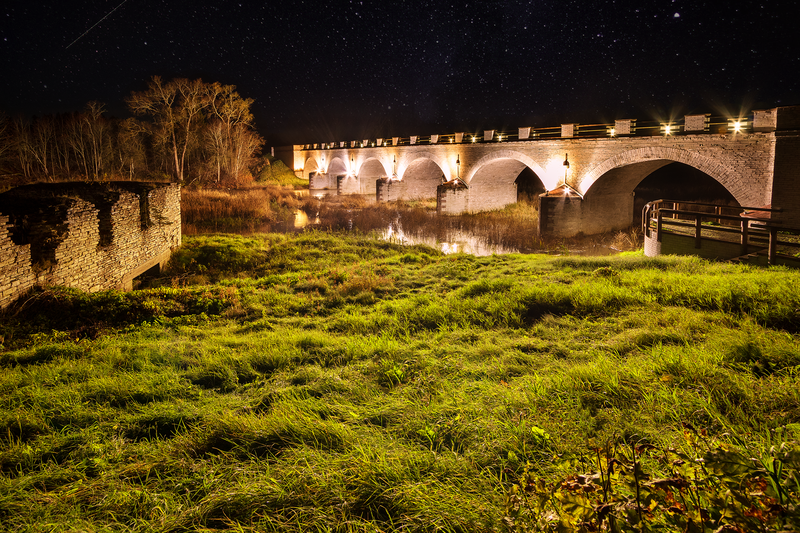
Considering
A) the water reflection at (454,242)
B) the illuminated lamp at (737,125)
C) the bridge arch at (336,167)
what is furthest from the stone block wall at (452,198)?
the bridge arch at (336,167)

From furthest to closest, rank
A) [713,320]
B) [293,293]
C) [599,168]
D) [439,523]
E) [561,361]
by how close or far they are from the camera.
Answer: [599,168] < [293,293] < [713,320] < [561,361] < [439,523]

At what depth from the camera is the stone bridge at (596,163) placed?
1288cm

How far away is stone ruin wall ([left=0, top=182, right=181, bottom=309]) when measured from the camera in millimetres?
7023

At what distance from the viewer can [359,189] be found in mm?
50406

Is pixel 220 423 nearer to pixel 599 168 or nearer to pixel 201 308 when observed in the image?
pixel 201 308

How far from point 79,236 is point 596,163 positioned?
19.5 metres

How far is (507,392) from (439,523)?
5.30 feet

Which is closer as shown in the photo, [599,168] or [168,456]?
[168,456]

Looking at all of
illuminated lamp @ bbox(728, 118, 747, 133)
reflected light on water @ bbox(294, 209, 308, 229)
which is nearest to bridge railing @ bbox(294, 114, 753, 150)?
illuminated lamp @ bbox(728, 118, 747, 133)

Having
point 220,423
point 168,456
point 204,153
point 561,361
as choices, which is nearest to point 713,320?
point 561,361

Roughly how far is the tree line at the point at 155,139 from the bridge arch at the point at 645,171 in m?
27.4

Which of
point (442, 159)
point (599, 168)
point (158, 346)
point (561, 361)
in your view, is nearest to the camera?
point (561, 361)

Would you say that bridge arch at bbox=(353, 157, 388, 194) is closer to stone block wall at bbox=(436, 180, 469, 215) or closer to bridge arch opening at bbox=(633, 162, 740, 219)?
stone block wall at bbox=(436, 180, 469, 215)

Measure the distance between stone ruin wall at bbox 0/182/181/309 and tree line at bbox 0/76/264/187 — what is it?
20460 millimetres
